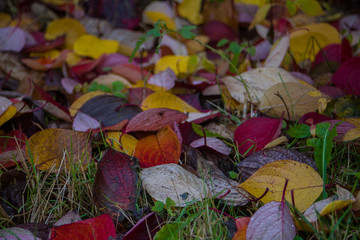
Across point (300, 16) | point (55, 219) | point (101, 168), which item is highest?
point (300, 16)

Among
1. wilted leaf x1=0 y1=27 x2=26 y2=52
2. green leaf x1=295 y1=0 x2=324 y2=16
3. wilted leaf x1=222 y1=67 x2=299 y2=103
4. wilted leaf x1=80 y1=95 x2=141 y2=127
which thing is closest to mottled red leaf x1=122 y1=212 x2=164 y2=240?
wilted leaf x1=80 y1=95 x2=141 y2=127

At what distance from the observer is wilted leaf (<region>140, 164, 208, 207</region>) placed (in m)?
0.81

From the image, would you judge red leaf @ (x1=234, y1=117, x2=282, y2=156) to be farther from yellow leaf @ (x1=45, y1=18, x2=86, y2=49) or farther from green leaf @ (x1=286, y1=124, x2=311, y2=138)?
yellow leaf @ (x1=45, y1=18, x2=86, y2=49)

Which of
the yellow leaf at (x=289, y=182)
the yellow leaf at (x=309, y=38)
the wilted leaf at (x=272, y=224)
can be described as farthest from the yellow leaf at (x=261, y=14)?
the wilted leaf at (x=272, y=224)

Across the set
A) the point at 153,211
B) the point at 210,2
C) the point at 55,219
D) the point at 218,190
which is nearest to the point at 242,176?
the point at 218,190

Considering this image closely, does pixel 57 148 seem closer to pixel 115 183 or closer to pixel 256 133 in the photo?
pixel 115 183

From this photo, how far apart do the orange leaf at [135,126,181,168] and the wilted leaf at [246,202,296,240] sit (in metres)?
0.31

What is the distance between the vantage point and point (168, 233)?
71 centimetres

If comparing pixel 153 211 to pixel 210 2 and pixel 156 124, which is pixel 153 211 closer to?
pixel 156 124

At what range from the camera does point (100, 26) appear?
2.07 m

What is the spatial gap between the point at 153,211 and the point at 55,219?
0.25 m

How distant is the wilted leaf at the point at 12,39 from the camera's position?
1.73 metres

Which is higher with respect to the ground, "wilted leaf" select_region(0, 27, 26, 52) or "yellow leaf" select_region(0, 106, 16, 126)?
"wilted leaf" select_region(0, 27, 26, 52)

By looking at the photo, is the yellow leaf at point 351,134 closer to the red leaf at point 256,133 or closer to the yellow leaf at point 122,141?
the red leaf at point 256,133
